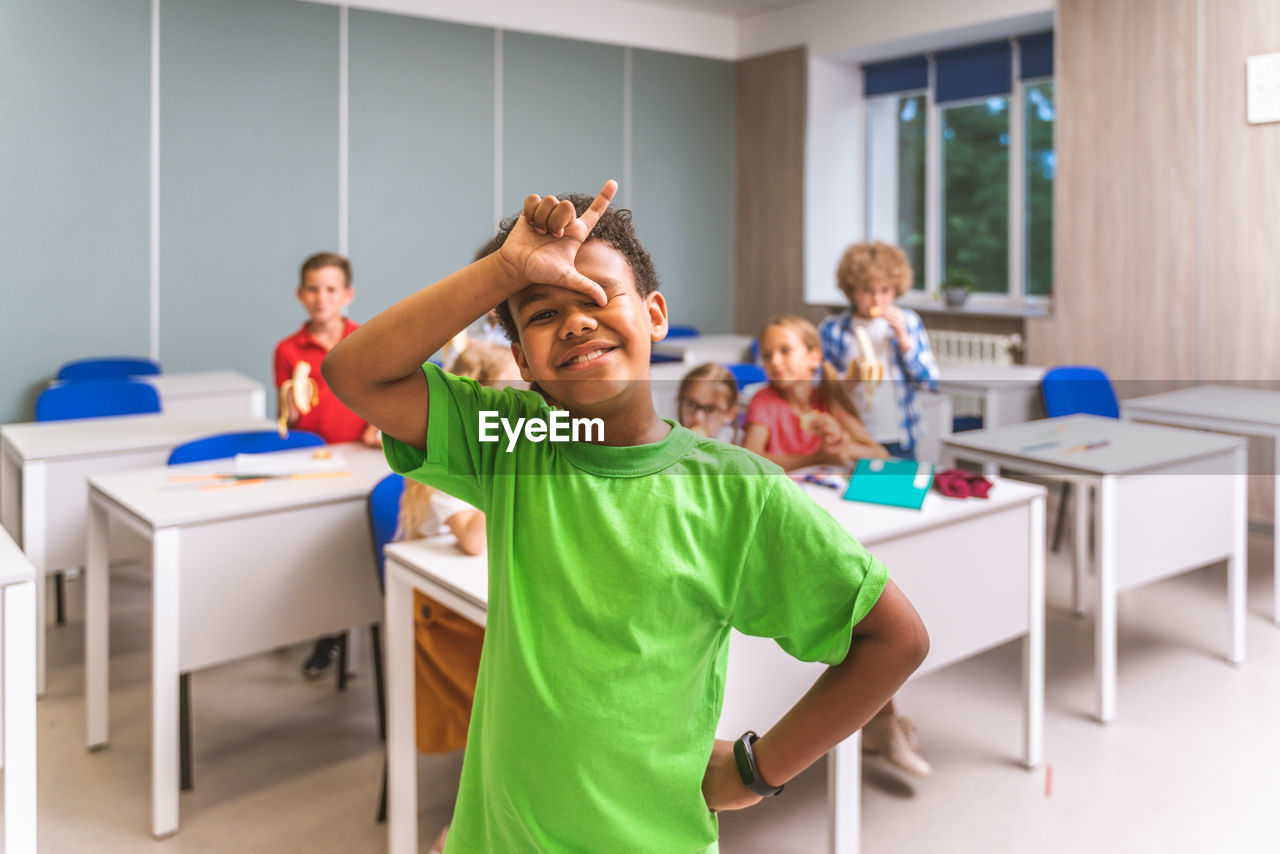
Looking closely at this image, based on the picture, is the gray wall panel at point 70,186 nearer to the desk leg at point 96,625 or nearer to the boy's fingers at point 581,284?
the desk leg at point 96,625

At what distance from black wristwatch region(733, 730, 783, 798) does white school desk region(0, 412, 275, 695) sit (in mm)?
2247

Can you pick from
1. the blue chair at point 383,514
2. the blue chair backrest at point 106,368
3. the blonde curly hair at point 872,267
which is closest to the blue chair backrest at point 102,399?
the blue chair backrest at point 106,368

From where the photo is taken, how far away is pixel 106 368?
175 inches

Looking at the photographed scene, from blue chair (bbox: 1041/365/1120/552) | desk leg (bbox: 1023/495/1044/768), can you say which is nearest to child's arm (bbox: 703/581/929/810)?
desk leg (bbox: 1023/495/1044/768)

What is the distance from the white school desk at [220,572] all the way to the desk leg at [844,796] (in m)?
1.14

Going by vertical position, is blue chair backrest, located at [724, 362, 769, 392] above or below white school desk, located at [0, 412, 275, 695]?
above

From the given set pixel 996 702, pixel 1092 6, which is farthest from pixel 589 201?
pixel 1092 6

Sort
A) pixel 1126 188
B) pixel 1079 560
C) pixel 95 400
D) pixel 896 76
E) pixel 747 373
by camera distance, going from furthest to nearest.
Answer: pixel 896 76 < pixel 1126 188 < pixel 95 400 < pixel 1079 560 < pixel 747 373

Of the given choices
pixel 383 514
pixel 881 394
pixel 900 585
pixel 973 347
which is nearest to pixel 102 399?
pixel 383 514

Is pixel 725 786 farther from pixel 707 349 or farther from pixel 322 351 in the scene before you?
pixel 707 349

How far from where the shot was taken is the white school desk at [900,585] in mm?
1771

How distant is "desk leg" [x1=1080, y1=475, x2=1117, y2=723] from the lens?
2.61 metres

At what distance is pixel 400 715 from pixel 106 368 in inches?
129

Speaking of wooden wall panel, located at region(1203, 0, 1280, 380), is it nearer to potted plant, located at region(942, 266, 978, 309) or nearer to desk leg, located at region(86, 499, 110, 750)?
potted plant, located at region(942, 266, 978, 309)
